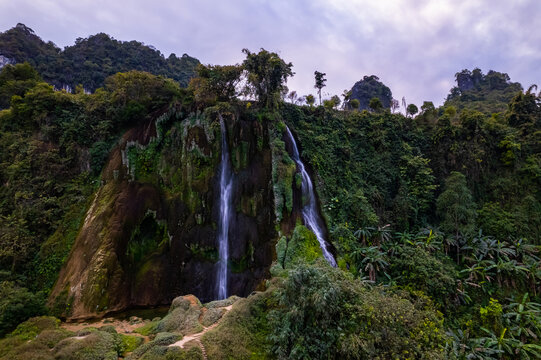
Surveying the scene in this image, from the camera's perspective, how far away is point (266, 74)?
52.4 ft

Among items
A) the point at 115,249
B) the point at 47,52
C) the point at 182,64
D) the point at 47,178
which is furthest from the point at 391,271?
the point at 47,52

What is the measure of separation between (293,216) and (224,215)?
4134mm

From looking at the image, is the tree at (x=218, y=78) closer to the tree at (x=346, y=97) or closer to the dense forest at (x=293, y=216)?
the dense forest at (x=293, y=216)

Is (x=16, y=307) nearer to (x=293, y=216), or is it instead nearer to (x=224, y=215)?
(x=224, y=215)

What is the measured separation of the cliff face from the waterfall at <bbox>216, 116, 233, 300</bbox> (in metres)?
0.30

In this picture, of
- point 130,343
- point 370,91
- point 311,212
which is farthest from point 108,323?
point 370,91

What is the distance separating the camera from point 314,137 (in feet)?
63.1

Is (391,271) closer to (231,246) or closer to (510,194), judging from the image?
(231,246)

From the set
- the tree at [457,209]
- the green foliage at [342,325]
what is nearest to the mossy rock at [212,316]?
the green foliage at [342,325]

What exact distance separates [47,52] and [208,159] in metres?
46.1

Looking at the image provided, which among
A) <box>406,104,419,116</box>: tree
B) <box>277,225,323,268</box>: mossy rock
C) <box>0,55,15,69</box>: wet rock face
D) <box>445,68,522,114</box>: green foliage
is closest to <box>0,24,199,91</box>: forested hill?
<box>0,55,15,69</box>: wet rock face

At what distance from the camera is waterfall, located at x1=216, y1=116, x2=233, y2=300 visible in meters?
13.4

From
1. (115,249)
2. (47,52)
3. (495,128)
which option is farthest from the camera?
(47,52)

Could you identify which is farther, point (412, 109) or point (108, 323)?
point (412, 109)
